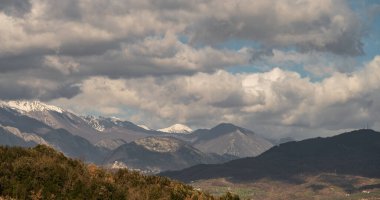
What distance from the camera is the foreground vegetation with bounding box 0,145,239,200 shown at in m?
43.4

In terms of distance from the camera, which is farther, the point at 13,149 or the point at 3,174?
the point at 13,149

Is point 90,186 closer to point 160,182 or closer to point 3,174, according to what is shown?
point 3,174

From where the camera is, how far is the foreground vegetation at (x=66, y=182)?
4338cm

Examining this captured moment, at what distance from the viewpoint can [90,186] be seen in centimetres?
4734

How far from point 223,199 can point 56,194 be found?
15.6 m

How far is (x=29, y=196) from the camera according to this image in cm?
4172

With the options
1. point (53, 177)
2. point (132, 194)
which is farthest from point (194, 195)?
point (53, 177)

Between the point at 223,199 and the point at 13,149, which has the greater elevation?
the point at 13,149

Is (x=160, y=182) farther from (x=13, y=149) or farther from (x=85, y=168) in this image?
(x=13, y=149)

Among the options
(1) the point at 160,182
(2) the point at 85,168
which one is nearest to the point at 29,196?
(2) the point at 85,168

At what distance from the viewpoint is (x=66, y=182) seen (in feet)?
151

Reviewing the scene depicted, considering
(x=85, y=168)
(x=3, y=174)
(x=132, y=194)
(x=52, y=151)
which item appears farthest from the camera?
(x=52, y=151)

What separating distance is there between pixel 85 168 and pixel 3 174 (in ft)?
36.5

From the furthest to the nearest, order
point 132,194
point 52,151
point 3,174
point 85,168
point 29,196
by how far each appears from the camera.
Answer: point 52,151 < point 85,168 < point 132,194 < point 3,174 < point 29,196
